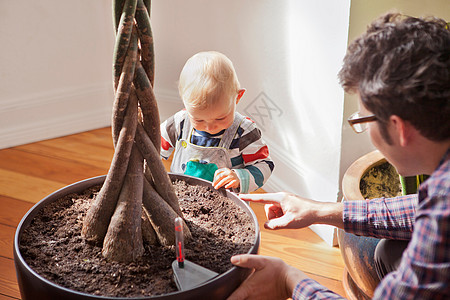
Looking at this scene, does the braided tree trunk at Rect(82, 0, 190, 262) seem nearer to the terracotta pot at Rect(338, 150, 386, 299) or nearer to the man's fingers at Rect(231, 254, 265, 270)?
the man's fingers at Rect(231, 254, 265, 270)

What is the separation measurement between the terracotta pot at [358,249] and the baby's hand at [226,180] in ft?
1.04

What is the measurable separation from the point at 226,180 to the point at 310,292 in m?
0.38

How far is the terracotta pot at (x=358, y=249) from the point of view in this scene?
128cm

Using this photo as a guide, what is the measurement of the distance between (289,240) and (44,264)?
1.10m

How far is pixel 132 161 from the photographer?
A: 0.97 metres

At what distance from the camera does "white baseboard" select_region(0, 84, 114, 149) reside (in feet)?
7.82

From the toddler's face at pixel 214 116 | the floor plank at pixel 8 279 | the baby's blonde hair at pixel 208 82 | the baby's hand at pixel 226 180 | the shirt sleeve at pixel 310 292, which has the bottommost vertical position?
the floor plank at pixel 8 279

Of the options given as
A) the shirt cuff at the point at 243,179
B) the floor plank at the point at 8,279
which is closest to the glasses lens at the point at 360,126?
the shirt cuff at the point at 243,179

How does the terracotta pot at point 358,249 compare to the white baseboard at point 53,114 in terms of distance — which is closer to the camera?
the terracotta pot at point 358,249

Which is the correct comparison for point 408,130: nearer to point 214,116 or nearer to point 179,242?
point 179,242

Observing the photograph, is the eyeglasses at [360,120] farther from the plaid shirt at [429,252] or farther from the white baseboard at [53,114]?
the white baseboard at [53,114]

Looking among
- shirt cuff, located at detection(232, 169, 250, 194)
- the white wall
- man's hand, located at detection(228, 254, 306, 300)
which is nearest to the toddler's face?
shirt cuff, located at detection(232, 169, 250, 194)

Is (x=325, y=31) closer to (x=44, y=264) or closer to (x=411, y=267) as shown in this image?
(x=411, y=267)

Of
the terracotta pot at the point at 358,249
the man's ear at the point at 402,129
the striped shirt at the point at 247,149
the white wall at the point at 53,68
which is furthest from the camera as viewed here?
the white wall at the point at 53,68
